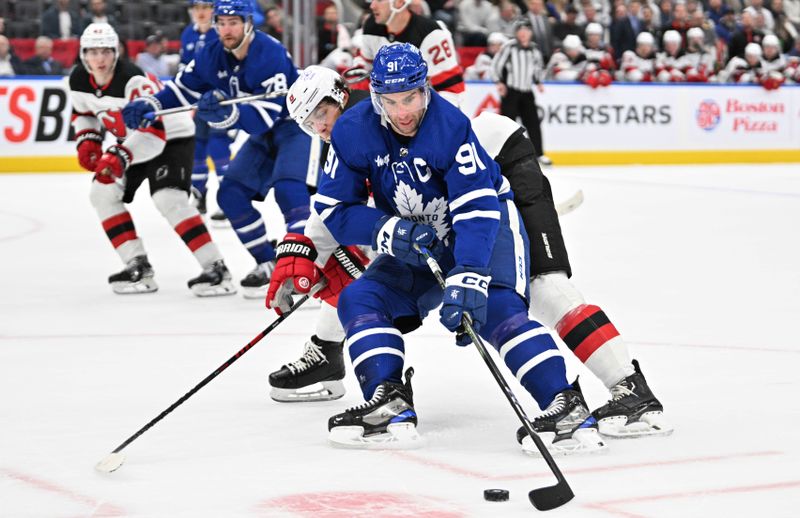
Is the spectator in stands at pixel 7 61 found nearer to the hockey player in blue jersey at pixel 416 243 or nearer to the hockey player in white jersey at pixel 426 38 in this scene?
the hockey player in white jersey at pixel 426 38

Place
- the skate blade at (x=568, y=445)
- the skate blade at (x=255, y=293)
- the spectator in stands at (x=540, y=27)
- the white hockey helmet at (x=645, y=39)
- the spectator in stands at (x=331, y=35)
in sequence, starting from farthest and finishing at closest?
the white hockey helmet at (x=645, y=39), the spectator in stands at (x=540, y=27), the spectator in stands at (x=331, y=35), the skate blade at (x=255, y=293), the skate blade at (x=568, y=445)

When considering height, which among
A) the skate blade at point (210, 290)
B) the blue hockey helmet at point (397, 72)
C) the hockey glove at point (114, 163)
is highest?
the blue hockey helmet at point (397, 72)

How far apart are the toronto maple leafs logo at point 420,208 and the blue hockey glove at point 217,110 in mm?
2371

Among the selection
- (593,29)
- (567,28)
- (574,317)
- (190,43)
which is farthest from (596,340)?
(567,28)

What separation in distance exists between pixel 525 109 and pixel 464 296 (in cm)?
945

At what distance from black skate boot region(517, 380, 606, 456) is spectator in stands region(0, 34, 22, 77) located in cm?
896

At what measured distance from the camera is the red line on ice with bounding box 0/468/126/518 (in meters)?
2.71

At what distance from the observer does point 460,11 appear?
1446 cm

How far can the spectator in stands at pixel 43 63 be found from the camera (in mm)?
11586

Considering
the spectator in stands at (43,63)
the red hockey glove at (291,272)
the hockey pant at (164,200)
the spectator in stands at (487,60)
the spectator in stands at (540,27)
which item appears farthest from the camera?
the spectator in stands at (540,27)

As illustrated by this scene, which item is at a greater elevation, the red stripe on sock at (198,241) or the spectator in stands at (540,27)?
the red stripe on sock at (198,241)

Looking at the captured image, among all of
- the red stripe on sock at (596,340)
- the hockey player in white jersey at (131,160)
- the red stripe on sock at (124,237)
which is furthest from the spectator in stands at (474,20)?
the red stripe on sock at (596,340)

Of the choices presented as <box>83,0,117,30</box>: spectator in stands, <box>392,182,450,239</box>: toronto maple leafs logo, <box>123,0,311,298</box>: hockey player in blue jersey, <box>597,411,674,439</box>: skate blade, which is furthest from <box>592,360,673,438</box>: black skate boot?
A: <box>83,0,117,30</box>: spectator in stands

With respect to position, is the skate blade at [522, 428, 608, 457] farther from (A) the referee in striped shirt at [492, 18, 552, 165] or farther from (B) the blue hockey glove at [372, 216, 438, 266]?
(A) the referee in striped shirt at [492, 18, 552, 165]
